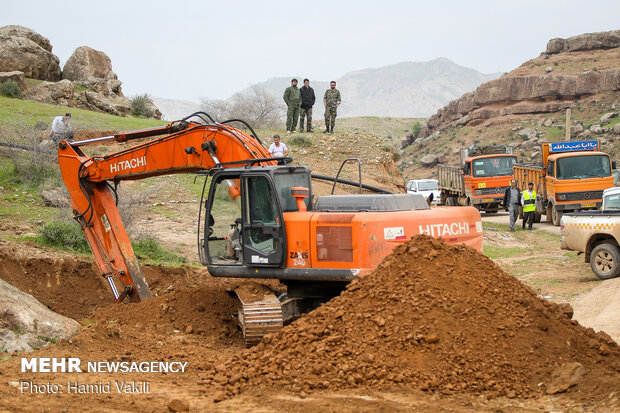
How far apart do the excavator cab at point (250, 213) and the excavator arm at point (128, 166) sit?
0.54 metres

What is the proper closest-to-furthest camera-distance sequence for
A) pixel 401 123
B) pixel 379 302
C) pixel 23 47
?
pixel 379 302, pixel 23 47, pixel 401 123

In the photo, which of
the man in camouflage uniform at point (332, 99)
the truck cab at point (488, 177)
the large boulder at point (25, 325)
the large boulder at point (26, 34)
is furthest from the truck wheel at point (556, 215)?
the large boulder at point (26, 34)

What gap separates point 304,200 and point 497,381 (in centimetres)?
380

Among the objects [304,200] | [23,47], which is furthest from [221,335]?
[23,47]

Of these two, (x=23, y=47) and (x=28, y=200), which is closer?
(x=28, y=200)

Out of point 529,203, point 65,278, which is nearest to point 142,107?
point 529,203

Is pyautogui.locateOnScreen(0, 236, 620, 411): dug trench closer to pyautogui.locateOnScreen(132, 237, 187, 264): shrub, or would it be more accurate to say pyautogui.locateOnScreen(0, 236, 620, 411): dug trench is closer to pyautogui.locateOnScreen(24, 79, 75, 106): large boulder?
pyautogui.locateOnScreen(132, 237, 187, 264): shrub

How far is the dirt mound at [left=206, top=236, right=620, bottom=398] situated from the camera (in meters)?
6.86

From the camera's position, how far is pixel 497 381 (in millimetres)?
6824

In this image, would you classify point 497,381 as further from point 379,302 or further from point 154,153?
point 154,153

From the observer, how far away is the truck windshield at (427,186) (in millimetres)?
38134

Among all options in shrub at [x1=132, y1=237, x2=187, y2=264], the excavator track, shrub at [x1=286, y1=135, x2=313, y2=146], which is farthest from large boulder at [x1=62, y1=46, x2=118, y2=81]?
the excavator track

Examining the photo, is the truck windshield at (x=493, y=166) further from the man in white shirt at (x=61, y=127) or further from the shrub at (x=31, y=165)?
the shrub at (x=31, y=165)

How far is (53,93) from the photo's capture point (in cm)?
3162
